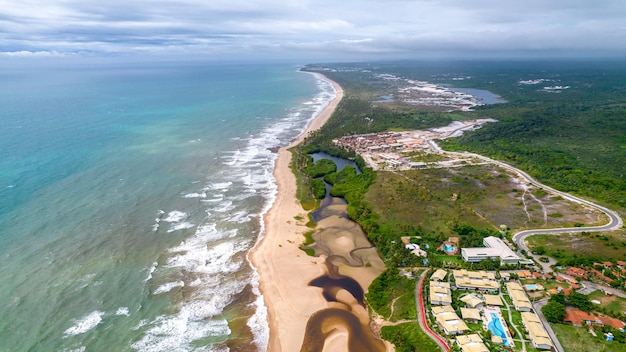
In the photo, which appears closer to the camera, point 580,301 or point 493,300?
point 580,301

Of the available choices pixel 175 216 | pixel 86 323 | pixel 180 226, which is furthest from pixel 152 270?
pixel 175 216

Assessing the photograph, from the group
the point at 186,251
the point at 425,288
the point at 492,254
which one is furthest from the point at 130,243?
the point at 492,254

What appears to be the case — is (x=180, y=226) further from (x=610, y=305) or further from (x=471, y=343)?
(x=610, y=305)

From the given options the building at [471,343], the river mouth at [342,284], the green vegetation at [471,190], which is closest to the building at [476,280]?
the green vegetation at [471,190]

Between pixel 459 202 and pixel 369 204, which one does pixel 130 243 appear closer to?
pixel 369 204

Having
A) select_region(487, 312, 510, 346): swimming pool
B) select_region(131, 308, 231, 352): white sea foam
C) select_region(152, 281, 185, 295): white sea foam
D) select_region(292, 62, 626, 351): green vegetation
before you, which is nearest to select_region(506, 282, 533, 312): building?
select_region(292, 62, 626, 351): green vegetation

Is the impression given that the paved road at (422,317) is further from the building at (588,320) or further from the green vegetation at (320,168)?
A: the green vegetation at (320,168)
